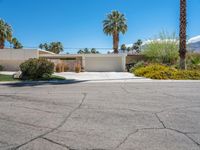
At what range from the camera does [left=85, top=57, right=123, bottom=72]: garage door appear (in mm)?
41144

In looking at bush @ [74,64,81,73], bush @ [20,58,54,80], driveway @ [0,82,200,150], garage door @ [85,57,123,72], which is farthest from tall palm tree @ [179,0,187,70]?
driveway @ [0,82,200,150]

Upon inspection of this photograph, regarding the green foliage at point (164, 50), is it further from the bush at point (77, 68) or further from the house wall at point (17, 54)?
the house wall at point (17, 54)

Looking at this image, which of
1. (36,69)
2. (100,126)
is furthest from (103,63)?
(100,126)

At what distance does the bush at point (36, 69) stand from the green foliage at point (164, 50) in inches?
776

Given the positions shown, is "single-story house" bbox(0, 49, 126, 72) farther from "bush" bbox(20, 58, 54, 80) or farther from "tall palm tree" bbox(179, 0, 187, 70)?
"bush" bbox(20, 58, 54, 80)

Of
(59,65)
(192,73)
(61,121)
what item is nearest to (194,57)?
(192,73)

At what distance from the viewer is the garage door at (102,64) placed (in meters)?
41.1

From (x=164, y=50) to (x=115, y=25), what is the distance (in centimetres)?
1366

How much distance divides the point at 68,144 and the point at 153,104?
16.2ft

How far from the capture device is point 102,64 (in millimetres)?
41406

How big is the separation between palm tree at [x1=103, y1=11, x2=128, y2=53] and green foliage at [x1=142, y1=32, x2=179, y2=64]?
34.4ft

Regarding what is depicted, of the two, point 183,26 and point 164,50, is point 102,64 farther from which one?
point 183,26

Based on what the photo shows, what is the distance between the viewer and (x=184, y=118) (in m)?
7.09

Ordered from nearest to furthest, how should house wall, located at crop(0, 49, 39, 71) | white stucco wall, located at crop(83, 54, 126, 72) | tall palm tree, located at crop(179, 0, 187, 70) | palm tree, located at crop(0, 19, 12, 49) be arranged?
tall palm tree, located at crop(179, 0, 187, 70)
house wall, located at crop(0, 49, 39, 71)
white stucco wall, located at crop(83, 54, 126, 72)
palm tree, located at crop(0, 19, 12, 49)
